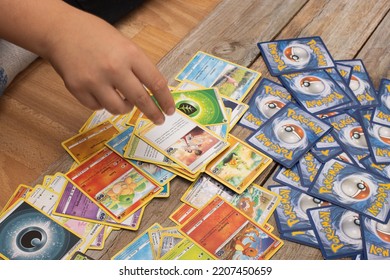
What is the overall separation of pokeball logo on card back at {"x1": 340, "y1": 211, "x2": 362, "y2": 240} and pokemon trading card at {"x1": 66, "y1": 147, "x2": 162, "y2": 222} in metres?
0.41

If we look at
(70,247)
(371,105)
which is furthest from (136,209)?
(371,105)

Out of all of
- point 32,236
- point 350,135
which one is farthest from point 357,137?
point 32,236

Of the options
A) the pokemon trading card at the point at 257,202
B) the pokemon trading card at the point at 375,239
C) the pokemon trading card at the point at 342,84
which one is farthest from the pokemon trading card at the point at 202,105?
the pokemon trading card at the point at 375,239

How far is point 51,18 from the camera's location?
0.91 metres

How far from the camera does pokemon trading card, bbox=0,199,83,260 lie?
1026mm

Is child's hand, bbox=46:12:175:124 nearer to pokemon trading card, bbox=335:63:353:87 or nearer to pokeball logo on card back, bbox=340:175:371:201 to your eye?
pokeball logo on card back, bbox=340:175:371:201

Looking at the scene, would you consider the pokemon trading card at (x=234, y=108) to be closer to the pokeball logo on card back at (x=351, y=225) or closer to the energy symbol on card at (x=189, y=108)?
the energy symbol on card at (x=189, y=108)

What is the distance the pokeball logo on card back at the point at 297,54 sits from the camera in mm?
1382

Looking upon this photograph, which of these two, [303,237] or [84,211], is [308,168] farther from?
[84,211]

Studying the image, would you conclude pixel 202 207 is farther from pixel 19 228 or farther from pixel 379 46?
pixel 379 46

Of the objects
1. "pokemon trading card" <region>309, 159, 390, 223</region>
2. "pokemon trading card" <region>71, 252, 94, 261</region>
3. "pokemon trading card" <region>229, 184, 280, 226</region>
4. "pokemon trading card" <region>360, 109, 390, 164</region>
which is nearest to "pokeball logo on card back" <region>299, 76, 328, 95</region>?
"pokemon trading card" <region>360, 109, 390, 164</region>

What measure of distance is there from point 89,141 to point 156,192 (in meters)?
0.23

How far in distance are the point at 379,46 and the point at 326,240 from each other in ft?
2.21

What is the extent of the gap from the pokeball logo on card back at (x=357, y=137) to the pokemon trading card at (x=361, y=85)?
93 millimetres
